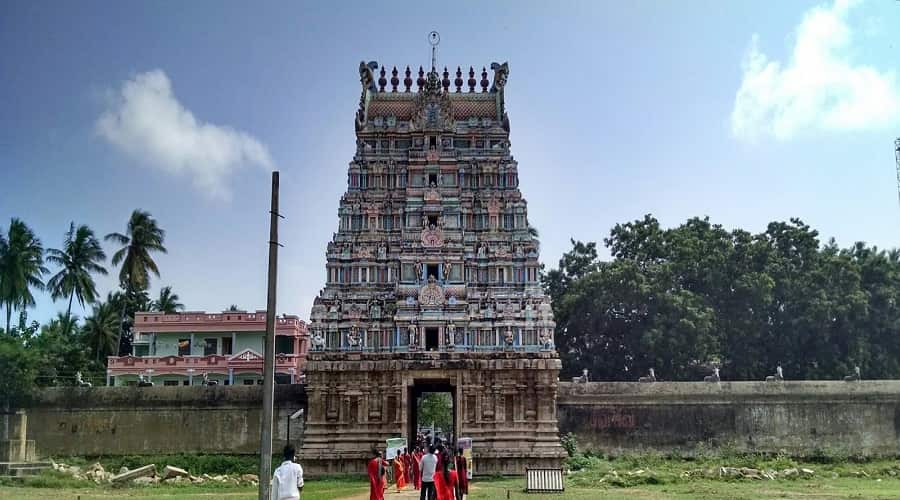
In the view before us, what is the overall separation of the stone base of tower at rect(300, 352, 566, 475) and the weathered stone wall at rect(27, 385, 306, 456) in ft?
7.42

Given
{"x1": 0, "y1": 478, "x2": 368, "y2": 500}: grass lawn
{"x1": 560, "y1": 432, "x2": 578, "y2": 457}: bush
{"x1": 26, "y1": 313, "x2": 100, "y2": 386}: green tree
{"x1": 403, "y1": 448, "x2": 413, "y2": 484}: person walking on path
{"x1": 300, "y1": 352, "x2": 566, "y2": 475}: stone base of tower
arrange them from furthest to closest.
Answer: {"x1": 26, "y1": 313, "x2": 100, "y2": 386}: green tree < {"x1": 560, "y1": 432, "x2": 578, "y2": 457}: bush < {"x1": 300, "y1": 352, "x2": 566, "y2": 475}: stone base of tower < {"x1": 403, "y1": 448, "x2": 413, "y2": 484}: person walking on path < {"x1": 0, "y1": 478, "x2": 368, "y2": 500}: grass lawn

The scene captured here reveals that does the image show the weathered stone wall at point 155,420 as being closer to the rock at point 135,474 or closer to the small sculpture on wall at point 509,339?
the rock at point 135,474

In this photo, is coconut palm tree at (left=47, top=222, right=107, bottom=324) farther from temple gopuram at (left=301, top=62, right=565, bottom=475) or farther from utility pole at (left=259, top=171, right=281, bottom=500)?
utility pole at (left=259, top=171, right=281, bottom=500)

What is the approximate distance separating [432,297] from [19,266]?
21735mm

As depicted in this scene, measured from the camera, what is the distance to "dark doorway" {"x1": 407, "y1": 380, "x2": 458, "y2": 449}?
4025 cm

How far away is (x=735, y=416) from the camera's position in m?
40.6

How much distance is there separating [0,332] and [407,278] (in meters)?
20.2

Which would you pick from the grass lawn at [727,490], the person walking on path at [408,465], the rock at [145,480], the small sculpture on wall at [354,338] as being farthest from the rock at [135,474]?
the grass lawn at [727,490]

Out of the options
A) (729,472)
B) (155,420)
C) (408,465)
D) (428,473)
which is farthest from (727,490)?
(155,420)

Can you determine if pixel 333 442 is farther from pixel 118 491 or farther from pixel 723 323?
pixel 723 323

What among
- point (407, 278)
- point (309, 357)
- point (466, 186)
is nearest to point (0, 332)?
point (309, 357)

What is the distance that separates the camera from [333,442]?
38531 mm

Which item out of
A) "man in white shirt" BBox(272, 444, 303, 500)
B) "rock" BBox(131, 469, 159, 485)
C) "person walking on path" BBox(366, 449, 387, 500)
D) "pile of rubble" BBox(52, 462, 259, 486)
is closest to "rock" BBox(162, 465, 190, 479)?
"pile of rubble" BBox(52, 462, 259, 486)

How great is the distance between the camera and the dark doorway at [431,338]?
132 ft
